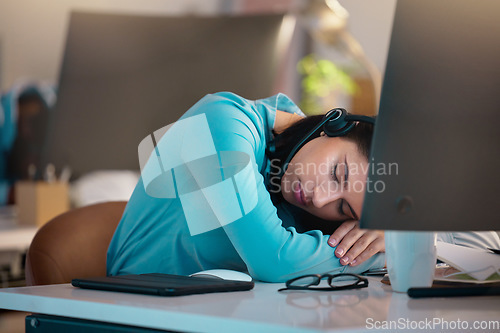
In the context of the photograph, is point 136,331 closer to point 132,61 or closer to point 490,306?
point 490,306

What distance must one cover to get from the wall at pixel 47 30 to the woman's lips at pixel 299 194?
85.6 inches

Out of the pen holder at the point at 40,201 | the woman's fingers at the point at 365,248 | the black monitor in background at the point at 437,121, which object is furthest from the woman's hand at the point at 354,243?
the pen holder at the point at 40,201

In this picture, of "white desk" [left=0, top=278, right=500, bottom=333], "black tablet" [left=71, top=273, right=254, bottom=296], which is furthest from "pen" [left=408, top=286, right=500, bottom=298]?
"black tablet" [left=71, top=273, right=254, bottom=296]

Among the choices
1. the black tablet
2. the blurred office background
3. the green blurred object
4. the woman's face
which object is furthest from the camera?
the green blurred object

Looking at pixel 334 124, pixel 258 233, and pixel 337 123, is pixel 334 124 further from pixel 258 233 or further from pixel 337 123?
pixel 258 233

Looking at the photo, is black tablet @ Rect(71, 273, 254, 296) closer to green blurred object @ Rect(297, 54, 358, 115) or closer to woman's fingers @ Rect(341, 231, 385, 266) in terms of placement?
woman's fingers @ Rect(341, 231, 385, 266)

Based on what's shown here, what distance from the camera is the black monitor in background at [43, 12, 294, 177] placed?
216cm

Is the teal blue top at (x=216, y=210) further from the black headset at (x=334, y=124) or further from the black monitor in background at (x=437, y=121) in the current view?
the black monitor in background at (x=437, y=121)

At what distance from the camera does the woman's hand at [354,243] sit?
3.20 ft

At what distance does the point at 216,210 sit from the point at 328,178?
199 mm

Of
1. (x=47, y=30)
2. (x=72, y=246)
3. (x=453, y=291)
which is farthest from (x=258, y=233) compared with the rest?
(x=47, y=30)

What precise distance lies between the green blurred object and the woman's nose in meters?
2.77

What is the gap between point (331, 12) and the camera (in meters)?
3.02

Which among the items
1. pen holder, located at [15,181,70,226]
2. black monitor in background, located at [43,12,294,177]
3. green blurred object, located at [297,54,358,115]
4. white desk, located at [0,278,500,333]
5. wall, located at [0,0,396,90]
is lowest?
white desk, located at [0,278,500,333]
